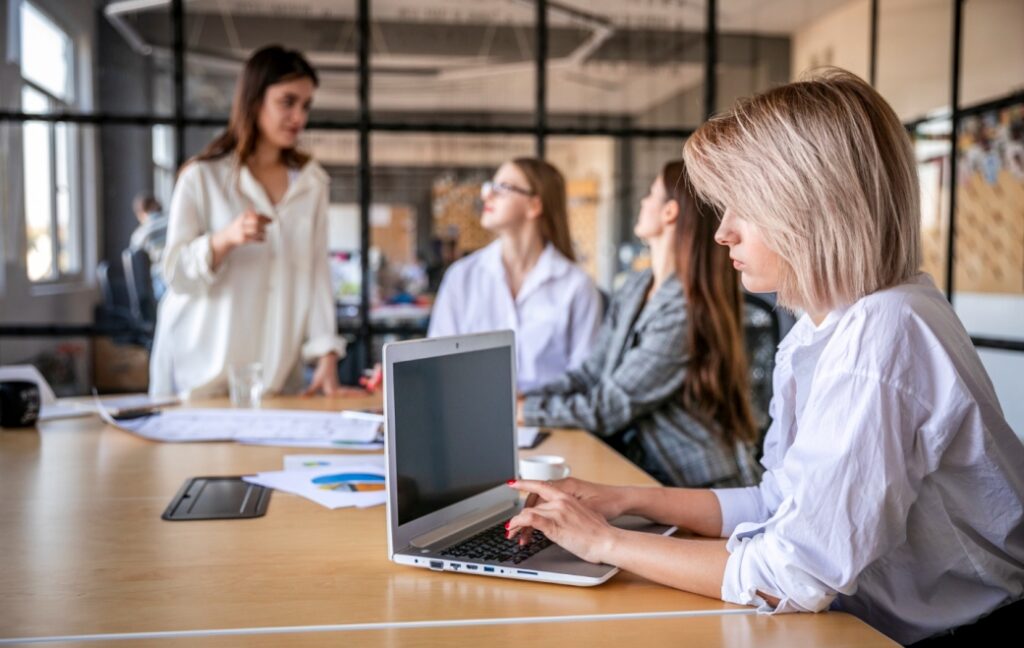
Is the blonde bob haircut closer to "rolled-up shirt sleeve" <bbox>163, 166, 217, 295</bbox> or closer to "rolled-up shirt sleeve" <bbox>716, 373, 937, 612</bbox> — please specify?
"rolled-up shirt sleeve" <bbox>716, 373, 937, 612</bbox>

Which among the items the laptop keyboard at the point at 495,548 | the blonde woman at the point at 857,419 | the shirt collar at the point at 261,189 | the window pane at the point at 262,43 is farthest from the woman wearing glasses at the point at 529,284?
the blonde woman at the point at 857,419

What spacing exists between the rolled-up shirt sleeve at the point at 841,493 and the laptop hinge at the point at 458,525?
413mm

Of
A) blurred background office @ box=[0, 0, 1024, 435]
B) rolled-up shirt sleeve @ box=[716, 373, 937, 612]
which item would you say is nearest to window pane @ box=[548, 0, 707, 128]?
blurred background office @ box=[0, 0, 1024, 435]

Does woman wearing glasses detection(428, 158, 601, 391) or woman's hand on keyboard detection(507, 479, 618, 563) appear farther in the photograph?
woman wearing glasses detection(428, 158, 601, 391)

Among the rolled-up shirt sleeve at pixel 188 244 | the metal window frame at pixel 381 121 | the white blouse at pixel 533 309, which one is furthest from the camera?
the metal window frame at pixel 381 121

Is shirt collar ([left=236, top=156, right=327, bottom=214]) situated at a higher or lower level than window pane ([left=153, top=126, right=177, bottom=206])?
lower

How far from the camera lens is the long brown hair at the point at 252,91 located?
111 inches

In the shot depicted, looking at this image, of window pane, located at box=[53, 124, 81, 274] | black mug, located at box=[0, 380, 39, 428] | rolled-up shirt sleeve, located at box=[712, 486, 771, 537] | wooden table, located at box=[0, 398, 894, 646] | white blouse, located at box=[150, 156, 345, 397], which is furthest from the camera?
window pane, located at box=[53, 124, 81, 274]

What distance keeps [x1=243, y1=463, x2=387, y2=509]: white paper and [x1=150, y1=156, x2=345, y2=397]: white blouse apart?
1.03 meters

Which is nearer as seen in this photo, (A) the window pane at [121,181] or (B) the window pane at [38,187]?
(B) the window pane at [38,187]

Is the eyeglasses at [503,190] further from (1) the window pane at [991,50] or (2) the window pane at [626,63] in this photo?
(1) the window pane at [991,50]

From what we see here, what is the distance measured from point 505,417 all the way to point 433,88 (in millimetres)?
2820

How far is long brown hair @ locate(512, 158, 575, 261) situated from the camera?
3.27 meters

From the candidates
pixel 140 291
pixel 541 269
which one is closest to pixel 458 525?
pixel 541 269
